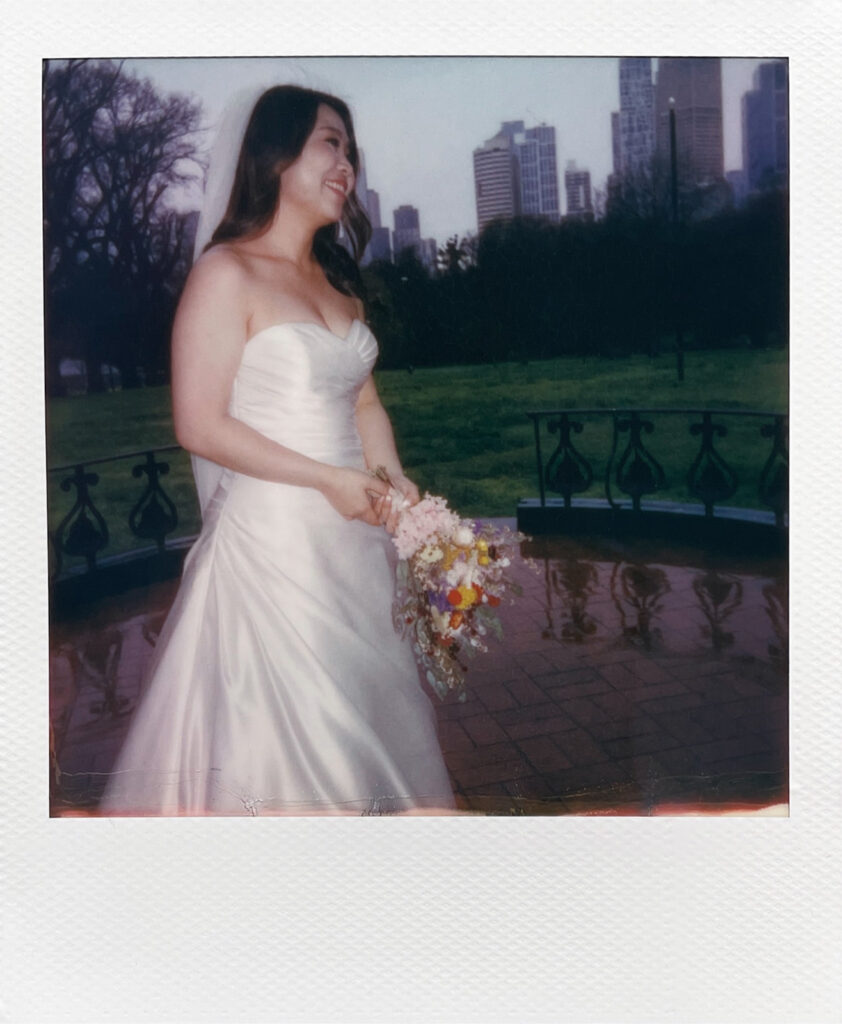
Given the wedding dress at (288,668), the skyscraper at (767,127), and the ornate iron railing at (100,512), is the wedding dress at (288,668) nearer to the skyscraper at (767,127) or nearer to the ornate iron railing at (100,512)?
the ornate iron railing at (100,512)

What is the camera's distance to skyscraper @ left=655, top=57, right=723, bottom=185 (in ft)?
6.85

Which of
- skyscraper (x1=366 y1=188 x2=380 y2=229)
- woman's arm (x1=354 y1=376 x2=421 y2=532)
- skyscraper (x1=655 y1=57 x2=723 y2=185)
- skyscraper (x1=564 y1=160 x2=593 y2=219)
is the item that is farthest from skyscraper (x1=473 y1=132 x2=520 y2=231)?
woman's arm (x1=354 y1=376 x2=421 y2=532)

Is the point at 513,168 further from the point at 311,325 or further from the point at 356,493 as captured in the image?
the point at 356,493

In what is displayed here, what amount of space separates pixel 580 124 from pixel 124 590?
158 centimetres

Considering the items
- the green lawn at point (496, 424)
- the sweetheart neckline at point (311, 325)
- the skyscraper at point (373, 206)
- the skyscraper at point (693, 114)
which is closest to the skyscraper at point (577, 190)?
the skyscraper at point (693, 114)

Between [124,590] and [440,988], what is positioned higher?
[124,590]

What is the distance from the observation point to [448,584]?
215 centimetres

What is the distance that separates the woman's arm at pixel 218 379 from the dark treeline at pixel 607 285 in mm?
342

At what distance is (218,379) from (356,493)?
1.39 ft

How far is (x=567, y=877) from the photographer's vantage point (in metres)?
2.15

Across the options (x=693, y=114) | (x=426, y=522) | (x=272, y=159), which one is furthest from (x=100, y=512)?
(x=693, y=114)

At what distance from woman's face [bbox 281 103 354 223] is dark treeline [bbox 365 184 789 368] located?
7.5 inches

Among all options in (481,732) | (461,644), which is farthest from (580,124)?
(481,732)
